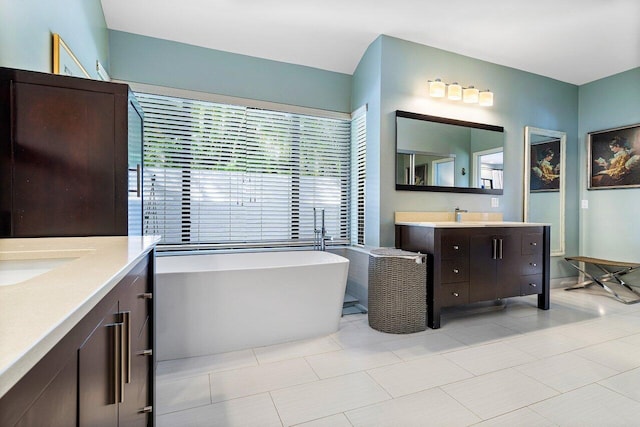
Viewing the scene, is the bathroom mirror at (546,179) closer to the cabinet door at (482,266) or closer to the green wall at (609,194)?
the green wall at (609,194)

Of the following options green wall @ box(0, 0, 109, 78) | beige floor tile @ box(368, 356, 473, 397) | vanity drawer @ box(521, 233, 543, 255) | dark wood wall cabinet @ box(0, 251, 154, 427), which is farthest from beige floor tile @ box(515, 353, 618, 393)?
green wall @ box(0, 0, 109, 78)

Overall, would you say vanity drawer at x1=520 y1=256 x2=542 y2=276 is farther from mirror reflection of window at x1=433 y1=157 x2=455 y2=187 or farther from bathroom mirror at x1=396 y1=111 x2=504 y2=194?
mirror reflection of window at x1=433 y1=157 x2=455 y2=187

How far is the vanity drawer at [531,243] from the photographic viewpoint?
313cm

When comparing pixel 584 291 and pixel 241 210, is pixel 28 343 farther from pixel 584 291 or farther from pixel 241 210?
pixel 584 291

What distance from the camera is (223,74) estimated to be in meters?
3.19

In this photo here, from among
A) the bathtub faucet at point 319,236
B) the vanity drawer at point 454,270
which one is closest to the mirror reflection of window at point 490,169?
the vanity drawer at point 454,270

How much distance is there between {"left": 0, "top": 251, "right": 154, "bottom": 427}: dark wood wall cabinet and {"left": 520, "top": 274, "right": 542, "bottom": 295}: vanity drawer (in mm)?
3272

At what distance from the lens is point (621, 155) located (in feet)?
12.8

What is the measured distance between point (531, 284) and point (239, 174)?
312 cm

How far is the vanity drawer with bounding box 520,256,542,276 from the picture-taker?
313 centimetres

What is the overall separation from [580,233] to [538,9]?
3024 mm

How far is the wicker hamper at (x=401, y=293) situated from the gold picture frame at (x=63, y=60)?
2448 millimetres

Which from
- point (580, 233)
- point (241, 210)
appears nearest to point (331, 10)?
point (241, 210)

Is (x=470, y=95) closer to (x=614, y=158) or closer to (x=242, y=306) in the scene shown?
(x=614, y=158)
